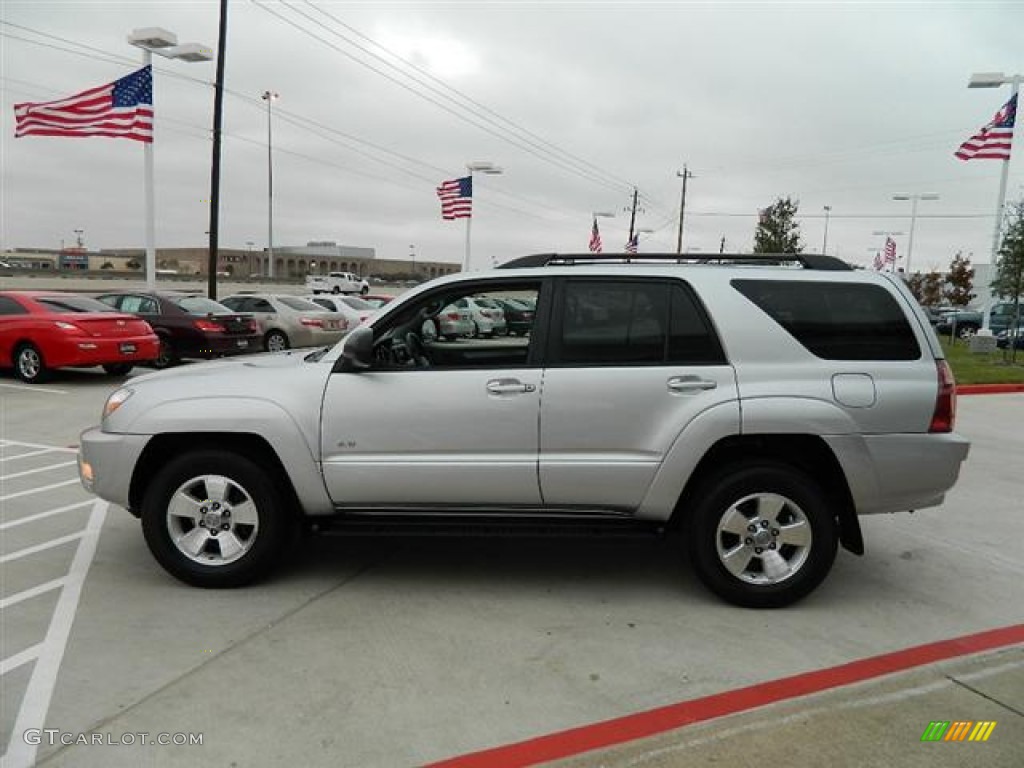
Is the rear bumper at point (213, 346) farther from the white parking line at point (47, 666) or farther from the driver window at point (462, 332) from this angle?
the driver window at point (462, 332)

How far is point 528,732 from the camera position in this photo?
9.52 feet

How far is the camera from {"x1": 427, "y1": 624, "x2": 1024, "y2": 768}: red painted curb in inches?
108

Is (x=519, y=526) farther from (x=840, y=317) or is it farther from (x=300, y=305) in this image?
(x=300, y=305)

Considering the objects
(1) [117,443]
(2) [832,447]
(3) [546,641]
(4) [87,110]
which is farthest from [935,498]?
(4) [87,110]

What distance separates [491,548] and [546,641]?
1.31 metres

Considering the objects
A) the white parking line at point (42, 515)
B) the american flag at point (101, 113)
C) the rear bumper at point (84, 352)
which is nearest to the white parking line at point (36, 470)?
the white parking line at point (42, 515)

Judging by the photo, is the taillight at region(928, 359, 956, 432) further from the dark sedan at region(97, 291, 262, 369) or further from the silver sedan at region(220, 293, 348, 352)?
the silver sedan at region(220, 293, 348, 352)

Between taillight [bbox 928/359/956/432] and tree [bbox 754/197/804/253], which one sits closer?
taillight [bbox 928/359/956/432]

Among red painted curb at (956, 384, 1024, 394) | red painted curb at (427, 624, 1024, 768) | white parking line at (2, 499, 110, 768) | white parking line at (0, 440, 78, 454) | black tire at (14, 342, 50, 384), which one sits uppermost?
red painted curb at (956, 384, 1024, 394)

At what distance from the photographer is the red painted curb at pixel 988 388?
13.6 m

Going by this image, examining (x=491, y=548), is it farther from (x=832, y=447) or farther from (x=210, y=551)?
(x=832, y=447)

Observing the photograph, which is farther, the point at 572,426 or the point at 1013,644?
the point at 572,426

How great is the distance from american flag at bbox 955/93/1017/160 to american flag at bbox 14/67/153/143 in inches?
819

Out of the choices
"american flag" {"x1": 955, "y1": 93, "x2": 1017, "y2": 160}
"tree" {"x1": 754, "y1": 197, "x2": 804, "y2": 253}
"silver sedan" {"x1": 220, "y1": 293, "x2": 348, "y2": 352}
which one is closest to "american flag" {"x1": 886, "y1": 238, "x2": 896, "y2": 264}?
"tree" {"x1": 754, "y1": 197, "x2": 804, "y2": 253}
